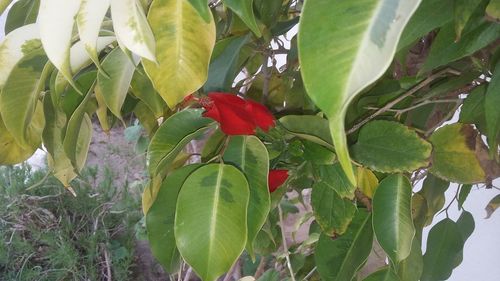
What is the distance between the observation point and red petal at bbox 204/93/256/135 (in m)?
0.38

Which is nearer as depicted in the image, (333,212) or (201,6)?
(201,6)

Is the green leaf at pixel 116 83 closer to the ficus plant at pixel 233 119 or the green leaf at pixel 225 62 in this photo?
the ficus plant at pixel 233 119

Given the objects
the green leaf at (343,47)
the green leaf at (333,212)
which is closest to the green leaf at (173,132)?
the green leaf at (333,212)

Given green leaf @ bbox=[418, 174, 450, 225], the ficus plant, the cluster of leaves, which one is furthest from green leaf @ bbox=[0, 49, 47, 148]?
the cluster of leaves

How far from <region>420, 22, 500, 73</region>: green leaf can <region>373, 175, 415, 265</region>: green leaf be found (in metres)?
0.08

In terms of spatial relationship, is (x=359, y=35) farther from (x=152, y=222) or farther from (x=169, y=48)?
(x=152, y=222)

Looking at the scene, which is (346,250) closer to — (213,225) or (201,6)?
(213,225)

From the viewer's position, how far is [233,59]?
43 centimetres

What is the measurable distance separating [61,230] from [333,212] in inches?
51.1

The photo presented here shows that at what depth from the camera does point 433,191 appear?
55 cm

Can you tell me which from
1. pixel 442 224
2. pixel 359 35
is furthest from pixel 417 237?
pixel 359 35

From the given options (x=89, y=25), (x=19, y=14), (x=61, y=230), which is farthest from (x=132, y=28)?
(x=61, y=230)

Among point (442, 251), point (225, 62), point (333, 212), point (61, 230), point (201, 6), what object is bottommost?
point (61, 230)

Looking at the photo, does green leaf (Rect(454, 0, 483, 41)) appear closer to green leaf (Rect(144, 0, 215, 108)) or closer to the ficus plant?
the ficus plant
